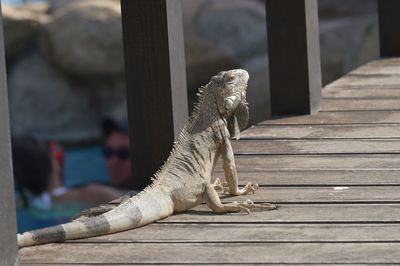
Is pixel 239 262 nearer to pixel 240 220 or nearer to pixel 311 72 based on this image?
pixel 240 220

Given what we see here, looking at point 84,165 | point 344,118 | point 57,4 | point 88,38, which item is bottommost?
point 84,165

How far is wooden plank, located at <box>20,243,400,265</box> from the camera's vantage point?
9.82ft

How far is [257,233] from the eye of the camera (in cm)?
329

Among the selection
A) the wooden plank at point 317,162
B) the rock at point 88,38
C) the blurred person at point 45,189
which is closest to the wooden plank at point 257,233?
the wooden plank at point 317,162

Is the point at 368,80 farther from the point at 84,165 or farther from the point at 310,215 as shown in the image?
the point at 84,165

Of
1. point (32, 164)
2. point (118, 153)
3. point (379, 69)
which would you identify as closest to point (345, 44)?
point (118, 153)

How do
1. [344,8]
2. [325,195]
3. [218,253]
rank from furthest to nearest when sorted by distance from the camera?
[344,8] → [325,195] → [218,253]

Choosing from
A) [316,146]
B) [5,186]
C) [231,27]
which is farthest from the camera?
[231,27]

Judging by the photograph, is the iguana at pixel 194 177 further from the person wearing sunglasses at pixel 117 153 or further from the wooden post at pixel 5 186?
the person wearing sunglasses at pixel 117 153

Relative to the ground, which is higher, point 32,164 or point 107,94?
point 107,94

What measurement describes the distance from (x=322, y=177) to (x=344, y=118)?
1.08 m

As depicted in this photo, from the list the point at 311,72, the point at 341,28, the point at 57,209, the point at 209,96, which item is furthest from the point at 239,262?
the point at 341,28

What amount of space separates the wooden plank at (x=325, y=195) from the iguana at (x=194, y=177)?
7cm

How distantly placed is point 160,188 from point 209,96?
0.40 meters
